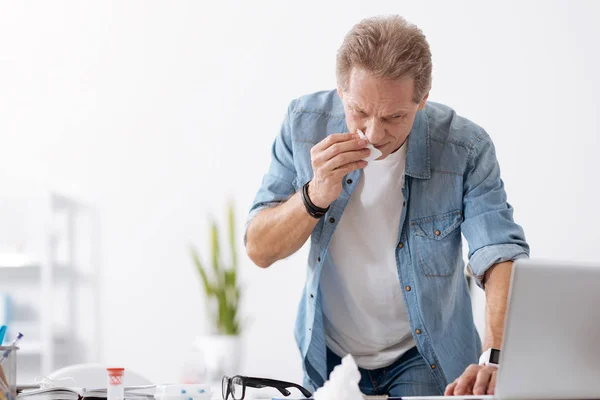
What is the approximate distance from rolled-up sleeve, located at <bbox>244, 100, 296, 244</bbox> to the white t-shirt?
168 millimetres

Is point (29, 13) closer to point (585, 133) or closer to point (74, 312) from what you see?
point (74, 312)

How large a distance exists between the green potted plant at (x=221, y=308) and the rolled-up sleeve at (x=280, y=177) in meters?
1.93

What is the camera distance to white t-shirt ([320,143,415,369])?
1747 mm

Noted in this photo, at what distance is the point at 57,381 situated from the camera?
1.55 metres

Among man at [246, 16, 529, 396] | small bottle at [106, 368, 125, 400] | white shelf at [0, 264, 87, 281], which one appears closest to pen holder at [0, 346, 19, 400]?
small bottle at [106, 368, 125, 400]

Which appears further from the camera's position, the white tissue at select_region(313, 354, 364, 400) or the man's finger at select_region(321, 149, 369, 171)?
the man's finger at select_region(321, 149, 369, 171)

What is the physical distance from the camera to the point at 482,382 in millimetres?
Answer: 1259

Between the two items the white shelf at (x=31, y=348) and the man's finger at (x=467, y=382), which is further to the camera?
the white shelf at (x=31, y=348)

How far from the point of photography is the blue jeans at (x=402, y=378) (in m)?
1.71

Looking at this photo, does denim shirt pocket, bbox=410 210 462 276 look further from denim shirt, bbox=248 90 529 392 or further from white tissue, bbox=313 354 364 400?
white tissue, bbox=313 354 364 400

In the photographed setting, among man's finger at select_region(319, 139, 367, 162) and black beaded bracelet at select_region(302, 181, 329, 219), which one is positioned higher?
man's finger at select_region(319, 139, 367, 162)

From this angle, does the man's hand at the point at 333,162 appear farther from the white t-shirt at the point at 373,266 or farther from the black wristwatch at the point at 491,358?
the black wristwatch at the point at 491,358

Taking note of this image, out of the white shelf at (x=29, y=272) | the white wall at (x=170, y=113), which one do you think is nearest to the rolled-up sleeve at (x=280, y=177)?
the white wall at (x=170, y=113)

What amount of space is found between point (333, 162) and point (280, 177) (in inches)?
11.1
